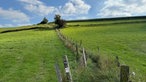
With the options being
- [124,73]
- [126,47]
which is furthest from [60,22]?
[124,73]

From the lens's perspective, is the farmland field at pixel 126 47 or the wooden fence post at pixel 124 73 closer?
the wooden fence post at pixel 124 73

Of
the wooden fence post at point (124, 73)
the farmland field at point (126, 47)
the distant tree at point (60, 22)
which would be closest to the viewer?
the wooden fence post at point (124, 73)

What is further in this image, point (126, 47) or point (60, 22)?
point (60, 22)

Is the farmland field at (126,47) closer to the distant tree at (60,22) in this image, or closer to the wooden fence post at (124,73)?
the wooden fence post at (124,73)

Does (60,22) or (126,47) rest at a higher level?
(60,22)

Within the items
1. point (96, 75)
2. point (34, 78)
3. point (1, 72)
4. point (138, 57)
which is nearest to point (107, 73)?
point (96, 75)

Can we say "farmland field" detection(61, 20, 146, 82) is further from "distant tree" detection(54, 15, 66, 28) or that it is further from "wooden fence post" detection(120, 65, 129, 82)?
"distant tree" detection(54, 15, 66, 28)

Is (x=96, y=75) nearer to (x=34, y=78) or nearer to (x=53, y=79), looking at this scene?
(x=53, y=79)

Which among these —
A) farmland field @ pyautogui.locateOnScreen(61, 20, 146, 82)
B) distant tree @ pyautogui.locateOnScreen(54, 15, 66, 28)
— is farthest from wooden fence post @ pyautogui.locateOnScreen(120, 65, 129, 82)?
distant tree @ pyautogui.locateOnScreen(54, 15, 66, 28)

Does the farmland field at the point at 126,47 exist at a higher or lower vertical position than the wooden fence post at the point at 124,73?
lower

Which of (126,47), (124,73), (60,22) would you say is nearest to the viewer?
(124,73)

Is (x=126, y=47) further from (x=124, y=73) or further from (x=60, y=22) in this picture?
(x=60, y=22)

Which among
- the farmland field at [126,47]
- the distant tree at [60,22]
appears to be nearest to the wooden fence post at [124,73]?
the farmland field at [126,47]

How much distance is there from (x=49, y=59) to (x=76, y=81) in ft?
52.7
